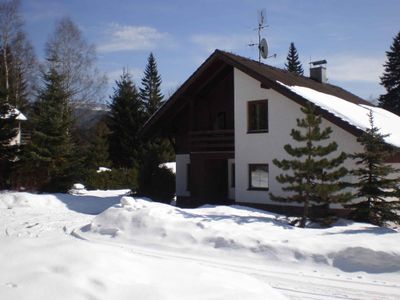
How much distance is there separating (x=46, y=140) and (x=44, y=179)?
1.96 meters

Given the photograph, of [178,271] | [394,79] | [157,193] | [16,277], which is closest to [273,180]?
[157,193]

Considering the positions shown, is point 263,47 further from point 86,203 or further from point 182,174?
point 86,203

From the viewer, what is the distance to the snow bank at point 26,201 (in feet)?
57.1

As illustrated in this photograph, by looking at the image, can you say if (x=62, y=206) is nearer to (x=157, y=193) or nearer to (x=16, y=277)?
(x=157, y=193)

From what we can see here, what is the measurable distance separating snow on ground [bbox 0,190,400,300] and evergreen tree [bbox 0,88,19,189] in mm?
8086

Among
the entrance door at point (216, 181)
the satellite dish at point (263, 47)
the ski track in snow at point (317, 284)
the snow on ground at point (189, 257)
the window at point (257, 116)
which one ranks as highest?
the satellite dish at point (263, 47)

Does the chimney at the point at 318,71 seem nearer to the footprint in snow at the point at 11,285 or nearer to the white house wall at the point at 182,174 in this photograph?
the white house wall at the point at 182,174

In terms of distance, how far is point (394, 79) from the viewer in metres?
45.9

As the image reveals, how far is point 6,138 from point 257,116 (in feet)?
46.8

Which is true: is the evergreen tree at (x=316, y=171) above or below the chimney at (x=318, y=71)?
below

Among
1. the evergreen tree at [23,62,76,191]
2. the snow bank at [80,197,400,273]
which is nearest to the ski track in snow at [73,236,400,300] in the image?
the snow bank at [80,197,400,273]

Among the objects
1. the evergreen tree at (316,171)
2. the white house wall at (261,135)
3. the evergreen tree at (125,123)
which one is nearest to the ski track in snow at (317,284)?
the evergreen tree at (316,171)

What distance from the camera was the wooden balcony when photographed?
18016 mm

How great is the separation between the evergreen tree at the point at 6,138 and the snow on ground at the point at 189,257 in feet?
26.5
